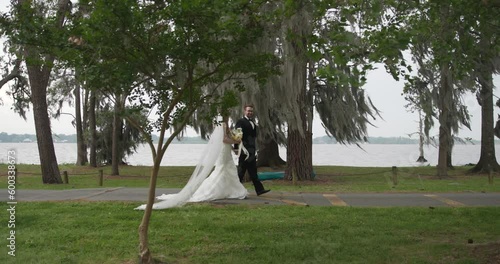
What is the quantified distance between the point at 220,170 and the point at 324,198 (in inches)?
86.9

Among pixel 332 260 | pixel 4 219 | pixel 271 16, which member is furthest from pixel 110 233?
pixel 271 16

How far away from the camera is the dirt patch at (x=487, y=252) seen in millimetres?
5799

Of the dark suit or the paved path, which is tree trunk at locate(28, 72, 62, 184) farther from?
the dark suit

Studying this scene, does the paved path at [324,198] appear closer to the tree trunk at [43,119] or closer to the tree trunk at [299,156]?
the tree trunk at [43,119]

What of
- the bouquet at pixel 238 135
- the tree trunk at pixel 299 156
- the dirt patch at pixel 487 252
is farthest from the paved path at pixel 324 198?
the tree trunk at pixel 299 156

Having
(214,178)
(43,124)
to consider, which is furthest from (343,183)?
(43,124)

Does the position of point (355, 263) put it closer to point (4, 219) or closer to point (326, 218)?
point (326, 218)

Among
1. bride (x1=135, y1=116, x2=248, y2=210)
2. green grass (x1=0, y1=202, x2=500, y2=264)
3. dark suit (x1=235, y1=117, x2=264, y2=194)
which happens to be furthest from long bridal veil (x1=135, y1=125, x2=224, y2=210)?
dark suit (x1=235, y1=117, x2=264, y2=194)

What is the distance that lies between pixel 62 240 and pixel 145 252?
1605mm

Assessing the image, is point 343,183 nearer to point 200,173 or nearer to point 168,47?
point 200,173

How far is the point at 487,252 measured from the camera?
607 centimetres

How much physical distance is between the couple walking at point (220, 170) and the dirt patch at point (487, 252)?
4.51 m

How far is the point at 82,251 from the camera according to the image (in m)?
6.27

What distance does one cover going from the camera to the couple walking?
9188 mm
